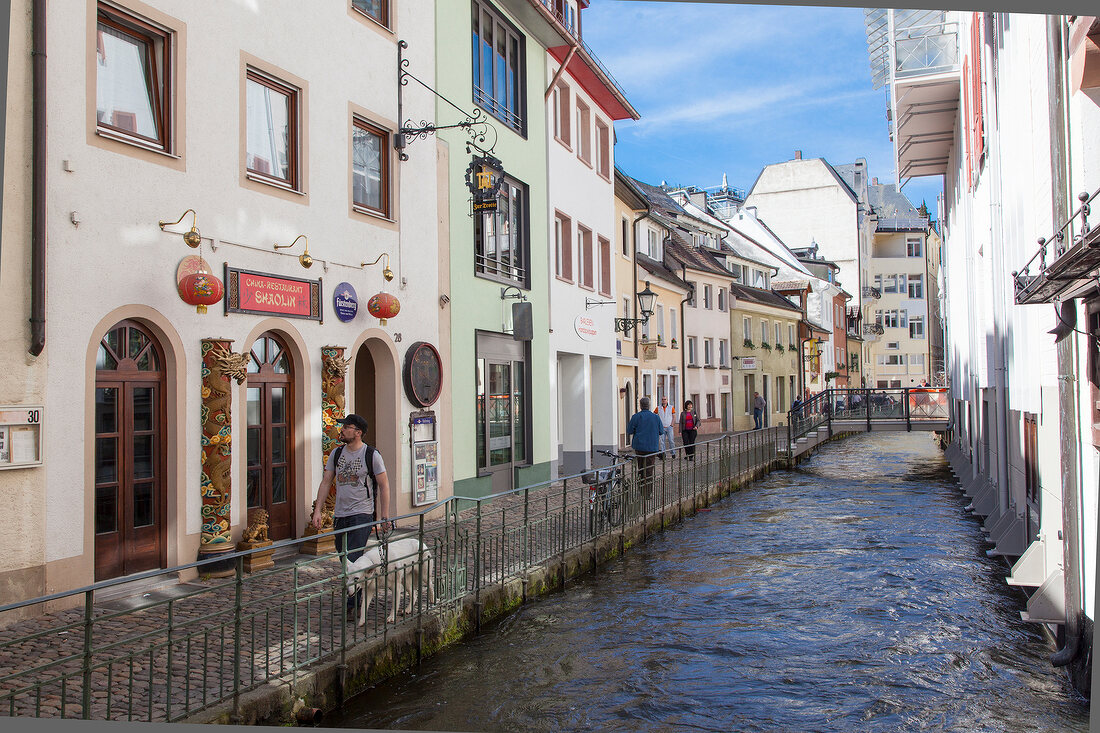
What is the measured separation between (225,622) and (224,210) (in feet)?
16.8

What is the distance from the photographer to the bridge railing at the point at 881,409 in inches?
1176

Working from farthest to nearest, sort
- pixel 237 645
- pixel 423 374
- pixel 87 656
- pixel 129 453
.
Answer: pixel 423 374 → pixel 129 453 → pixel 237 645 → pixel 87 656

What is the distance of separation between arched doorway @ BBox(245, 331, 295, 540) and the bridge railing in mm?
21937

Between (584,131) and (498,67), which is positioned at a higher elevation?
(584,131)

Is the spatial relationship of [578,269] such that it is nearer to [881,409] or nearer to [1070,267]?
[881,409]

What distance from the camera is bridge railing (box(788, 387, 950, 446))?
29875 mm

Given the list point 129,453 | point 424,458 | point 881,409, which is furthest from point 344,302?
point 881,409

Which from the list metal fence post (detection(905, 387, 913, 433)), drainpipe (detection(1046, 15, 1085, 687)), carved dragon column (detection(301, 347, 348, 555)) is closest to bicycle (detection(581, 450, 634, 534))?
carved dragon column (detection(301, 347, 348, 555))

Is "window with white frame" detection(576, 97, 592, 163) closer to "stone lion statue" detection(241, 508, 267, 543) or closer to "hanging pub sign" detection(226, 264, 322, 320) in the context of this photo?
"hanging pub sign" detection(226, 264, 322, 320)

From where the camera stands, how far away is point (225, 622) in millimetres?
5473

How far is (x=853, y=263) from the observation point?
62562mm

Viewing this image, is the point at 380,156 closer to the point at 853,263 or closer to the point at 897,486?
the point at 897,486

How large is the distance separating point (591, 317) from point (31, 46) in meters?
15.3

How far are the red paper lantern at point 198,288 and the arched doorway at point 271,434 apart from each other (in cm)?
132
